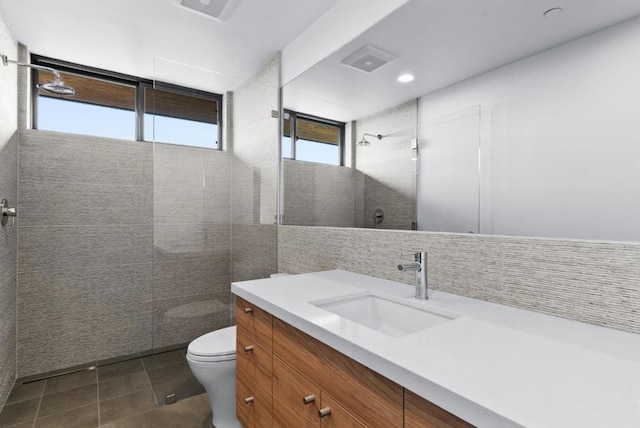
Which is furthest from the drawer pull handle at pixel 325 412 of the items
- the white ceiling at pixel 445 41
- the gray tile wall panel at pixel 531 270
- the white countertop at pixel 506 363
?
the white ceiling at pixel 445 41

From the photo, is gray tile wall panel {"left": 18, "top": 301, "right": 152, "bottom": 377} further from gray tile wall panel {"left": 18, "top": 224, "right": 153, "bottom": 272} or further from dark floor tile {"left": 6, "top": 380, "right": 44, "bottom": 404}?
gray tile wall panel {"left": 18, "top": 224, "right": 153, "bottom": 272}

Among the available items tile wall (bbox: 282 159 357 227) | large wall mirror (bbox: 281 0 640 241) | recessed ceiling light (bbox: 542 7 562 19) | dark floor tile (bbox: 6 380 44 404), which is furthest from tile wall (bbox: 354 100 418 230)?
dark floor tile (bbox: 6 380 44 404)

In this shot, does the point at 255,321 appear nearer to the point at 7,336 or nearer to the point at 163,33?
the point at 7,336

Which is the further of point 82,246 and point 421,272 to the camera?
point 82,246

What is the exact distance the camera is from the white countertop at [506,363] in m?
0.54

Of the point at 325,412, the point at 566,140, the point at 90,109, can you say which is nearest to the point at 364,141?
the point at 566,140

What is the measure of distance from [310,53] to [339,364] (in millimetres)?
2032

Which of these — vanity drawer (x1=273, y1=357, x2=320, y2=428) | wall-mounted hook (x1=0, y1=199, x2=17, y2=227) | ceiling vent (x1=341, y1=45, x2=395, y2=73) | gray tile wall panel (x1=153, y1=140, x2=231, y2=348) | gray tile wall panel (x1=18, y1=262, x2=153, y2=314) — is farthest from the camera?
gray tile wall panel (x1=18, y1=262, x2=153, y2=314)

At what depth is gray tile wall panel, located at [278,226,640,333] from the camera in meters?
0.93

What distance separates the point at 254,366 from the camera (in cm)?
142

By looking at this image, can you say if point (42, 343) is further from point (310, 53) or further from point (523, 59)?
point (523, 59)

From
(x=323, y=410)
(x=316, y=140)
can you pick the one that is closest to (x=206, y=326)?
(x=316, y=140)

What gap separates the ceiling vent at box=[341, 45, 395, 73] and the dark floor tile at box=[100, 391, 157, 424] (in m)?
2.44

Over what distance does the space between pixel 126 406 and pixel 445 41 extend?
107 inches
